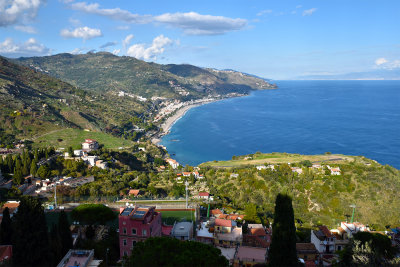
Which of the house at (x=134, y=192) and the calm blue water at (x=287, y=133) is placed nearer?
the house at (x=134, y=192)

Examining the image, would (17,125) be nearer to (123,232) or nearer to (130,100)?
(123,232)

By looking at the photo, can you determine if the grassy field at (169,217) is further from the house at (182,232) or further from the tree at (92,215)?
the house at (182,232)

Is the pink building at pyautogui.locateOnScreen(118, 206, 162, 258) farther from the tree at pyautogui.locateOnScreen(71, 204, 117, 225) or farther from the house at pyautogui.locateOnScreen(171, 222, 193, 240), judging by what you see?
the tree at pyautogui.locateOnScreen(71, 204, 117, 225)

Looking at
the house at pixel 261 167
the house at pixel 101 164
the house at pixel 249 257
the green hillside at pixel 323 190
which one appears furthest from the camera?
the house at pixel 261 167

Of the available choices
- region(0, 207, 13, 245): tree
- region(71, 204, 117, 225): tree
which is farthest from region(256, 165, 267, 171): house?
region(0, 207, 13, 245): tree

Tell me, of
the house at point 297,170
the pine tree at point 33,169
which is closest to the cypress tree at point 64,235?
the pine tree at point 33,169

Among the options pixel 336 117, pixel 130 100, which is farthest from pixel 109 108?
pixel 336 117
